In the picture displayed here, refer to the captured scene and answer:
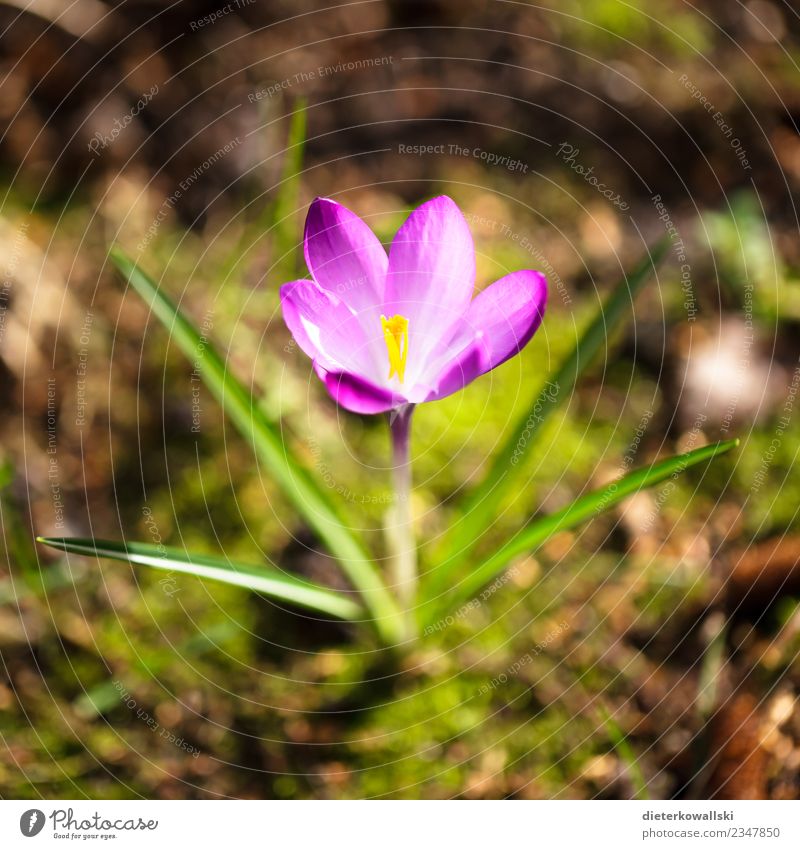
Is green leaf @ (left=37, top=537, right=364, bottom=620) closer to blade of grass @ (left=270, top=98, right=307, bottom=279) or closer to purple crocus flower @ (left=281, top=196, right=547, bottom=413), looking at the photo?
purple crocus flower @ (left=281, top=196, right=547, bottom=413)

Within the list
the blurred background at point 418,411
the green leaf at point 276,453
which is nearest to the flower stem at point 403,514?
the green leaf at point 276,453

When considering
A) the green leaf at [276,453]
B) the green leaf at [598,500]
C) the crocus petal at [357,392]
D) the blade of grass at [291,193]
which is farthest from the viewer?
the blade of grass at [291,193]

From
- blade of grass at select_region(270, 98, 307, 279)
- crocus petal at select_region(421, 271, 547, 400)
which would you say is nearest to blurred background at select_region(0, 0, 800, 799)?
blade of grass at select_region(270, 98, 307, 279)

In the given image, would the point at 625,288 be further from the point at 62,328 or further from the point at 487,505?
the point at 62,328

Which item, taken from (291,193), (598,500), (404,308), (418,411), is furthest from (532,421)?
(291,193)

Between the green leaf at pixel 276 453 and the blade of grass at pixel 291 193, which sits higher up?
the blade of grass at pixel 291 193

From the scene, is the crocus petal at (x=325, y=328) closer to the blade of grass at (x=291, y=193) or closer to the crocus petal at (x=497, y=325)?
the crocus petal at (x=497, y=325)
